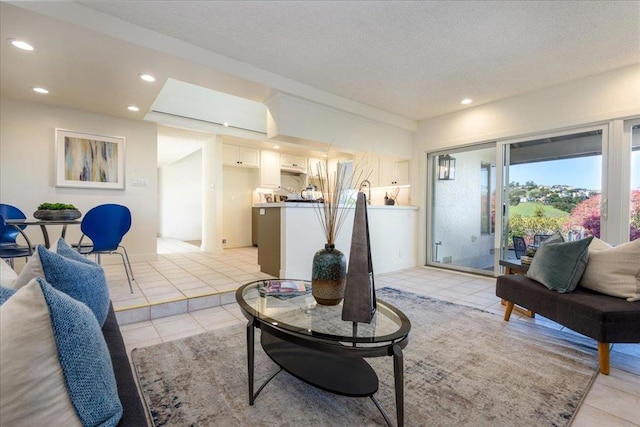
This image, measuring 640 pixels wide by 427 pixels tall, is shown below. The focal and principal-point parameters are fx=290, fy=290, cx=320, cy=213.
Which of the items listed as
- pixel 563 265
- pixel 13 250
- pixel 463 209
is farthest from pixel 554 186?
pixel 13 250

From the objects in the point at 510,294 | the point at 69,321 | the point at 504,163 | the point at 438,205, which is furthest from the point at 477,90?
the point at 69,321

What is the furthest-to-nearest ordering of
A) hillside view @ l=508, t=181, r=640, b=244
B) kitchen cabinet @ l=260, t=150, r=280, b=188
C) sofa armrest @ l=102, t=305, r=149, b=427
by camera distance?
kitchen cabinet @ l=260, t=150, r=280, b=188, hillside view @ l=508, t=181, r=640, b=244, sofa armrest @ l=102, t=305, r=149, b=427

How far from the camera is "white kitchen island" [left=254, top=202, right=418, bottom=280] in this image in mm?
3508

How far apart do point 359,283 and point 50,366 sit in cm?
117

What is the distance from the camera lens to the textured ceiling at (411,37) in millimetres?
2238

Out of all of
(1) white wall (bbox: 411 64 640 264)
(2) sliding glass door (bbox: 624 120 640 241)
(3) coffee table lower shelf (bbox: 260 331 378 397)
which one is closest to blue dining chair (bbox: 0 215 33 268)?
(3) coffee table lower shelf (bbox: 260 331 378 397)

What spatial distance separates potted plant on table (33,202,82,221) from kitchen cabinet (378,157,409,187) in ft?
14.7

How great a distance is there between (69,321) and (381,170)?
524 cm

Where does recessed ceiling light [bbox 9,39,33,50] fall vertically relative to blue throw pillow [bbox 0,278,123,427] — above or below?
above

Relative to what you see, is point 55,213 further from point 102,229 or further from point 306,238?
point 306,238

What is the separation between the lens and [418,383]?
1.65 m

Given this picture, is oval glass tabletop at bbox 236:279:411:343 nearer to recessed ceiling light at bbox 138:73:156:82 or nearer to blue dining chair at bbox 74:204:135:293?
blue dining chair at bbox 74:204:135:293

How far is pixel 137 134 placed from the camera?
457 cm

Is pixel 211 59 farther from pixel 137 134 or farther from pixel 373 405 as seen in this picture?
pixel 373 405
